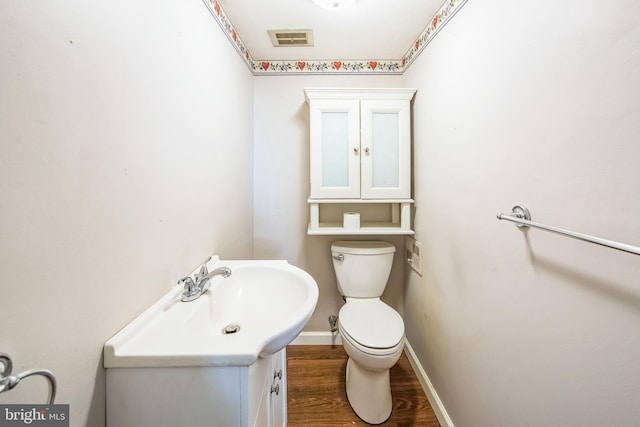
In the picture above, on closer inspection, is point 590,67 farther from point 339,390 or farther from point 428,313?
point 339,390

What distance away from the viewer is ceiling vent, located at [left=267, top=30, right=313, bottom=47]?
138cm

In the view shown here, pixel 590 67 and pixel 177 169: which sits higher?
pixel 590 67

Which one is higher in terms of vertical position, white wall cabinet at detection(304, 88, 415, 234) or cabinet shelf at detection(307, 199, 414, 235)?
white wall cabinet at detection(304, 88, 415, 234)

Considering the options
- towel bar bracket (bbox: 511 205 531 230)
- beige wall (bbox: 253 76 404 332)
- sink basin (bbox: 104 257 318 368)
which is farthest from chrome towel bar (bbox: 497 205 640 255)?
beige wall (bbox: 253 76 404 332)

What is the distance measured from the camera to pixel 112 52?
57cm

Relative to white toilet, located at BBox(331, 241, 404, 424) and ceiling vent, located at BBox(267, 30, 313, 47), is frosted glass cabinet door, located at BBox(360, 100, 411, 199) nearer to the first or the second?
white toilet, located at BBox(331, 241, 404, 424)

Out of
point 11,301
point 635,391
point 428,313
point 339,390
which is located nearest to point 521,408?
point 635,391

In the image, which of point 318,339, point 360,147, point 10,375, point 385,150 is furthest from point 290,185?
point 10,375

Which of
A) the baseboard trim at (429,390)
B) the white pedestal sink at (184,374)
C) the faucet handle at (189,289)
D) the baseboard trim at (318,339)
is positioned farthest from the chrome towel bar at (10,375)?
the baseboard trim at (318,339)

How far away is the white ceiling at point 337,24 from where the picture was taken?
1187mm

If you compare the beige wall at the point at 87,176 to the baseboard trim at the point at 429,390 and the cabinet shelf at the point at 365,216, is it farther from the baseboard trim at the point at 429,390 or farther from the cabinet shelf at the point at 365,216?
the baseboard trim at the point at 429,390

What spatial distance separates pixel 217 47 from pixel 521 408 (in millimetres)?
1870

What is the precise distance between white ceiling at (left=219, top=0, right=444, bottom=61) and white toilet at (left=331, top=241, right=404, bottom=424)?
4.19ft

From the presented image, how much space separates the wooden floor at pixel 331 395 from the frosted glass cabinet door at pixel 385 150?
3.71 ft
